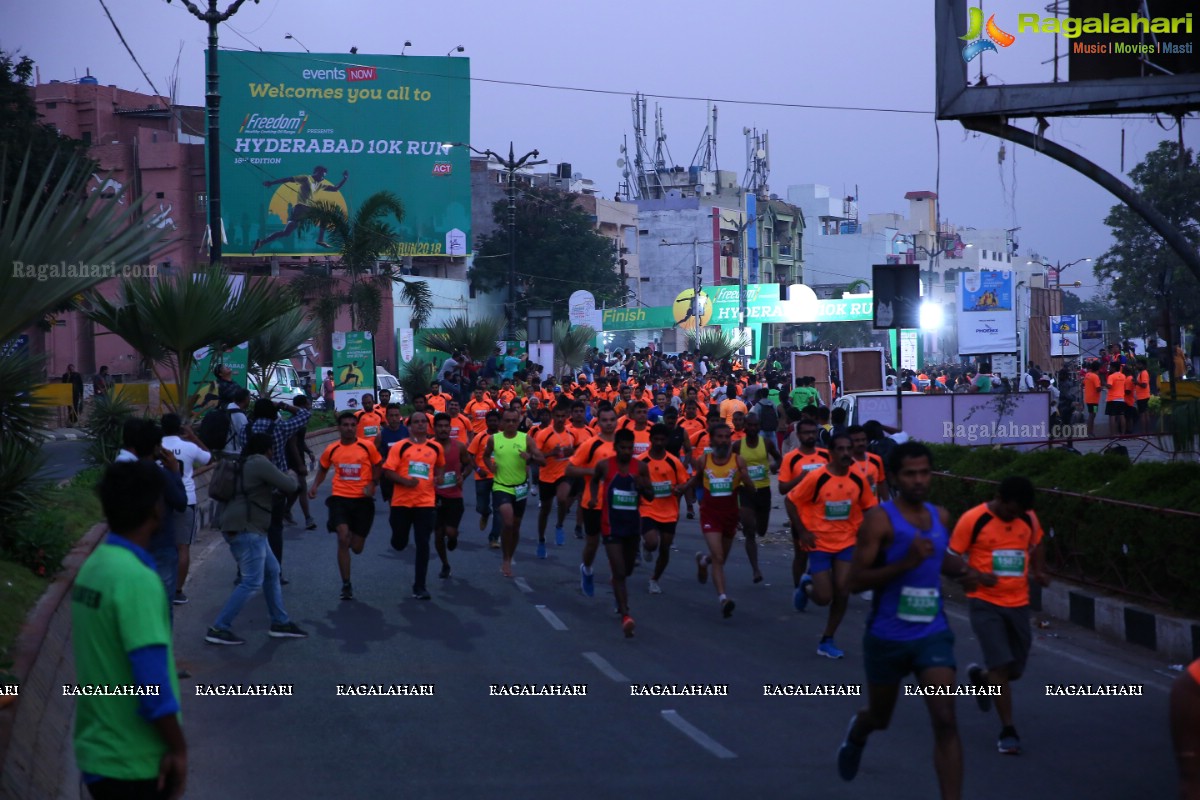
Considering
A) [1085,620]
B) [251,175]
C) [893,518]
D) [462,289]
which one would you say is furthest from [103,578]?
[462,289]

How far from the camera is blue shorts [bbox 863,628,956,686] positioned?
20.0 ft

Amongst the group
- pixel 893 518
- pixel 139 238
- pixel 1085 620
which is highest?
pixel 139 238

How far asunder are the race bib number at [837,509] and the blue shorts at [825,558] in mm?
252

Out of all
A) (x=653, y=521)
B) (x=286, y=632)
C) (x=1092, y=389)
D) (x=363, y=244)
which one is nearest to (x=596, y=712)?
(x=286, y=632)

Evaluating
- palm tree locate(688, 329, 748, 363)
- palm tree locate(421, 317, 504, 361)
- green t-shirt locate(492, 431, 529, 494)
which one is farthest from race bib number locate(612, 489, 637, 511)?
palm tree locate(688, 329, 748, 363)

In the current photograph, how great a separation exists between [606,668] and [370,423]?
9322 millimetres

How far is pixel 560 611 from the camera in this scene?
1209cm

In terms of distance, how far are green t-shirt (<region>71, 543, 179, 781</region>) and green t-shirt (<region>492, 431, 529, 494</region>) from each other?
10.3 metres

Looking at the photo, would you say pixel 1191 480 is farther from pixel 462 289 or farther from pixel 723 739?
pixel 462 289

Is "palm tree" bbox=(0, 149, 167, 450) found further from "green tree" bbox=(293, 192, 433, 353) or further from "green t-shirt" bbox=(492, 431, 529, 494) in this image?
"green tree" bbox=(293, 192, 433, 353)

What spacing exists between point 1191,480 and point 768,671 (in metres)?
4.62

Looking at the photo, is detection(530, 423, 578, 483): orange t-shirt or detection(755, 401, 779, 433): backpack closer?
detection(530, 423, 578, 483): orange t-shirt

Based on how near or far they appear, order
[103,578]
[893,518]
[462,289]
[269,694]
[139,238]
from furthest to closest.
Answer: [462,289] < [269,694] < [139,238] < [893,518] < [103,578]

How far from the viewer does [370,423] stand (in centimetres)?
1828
